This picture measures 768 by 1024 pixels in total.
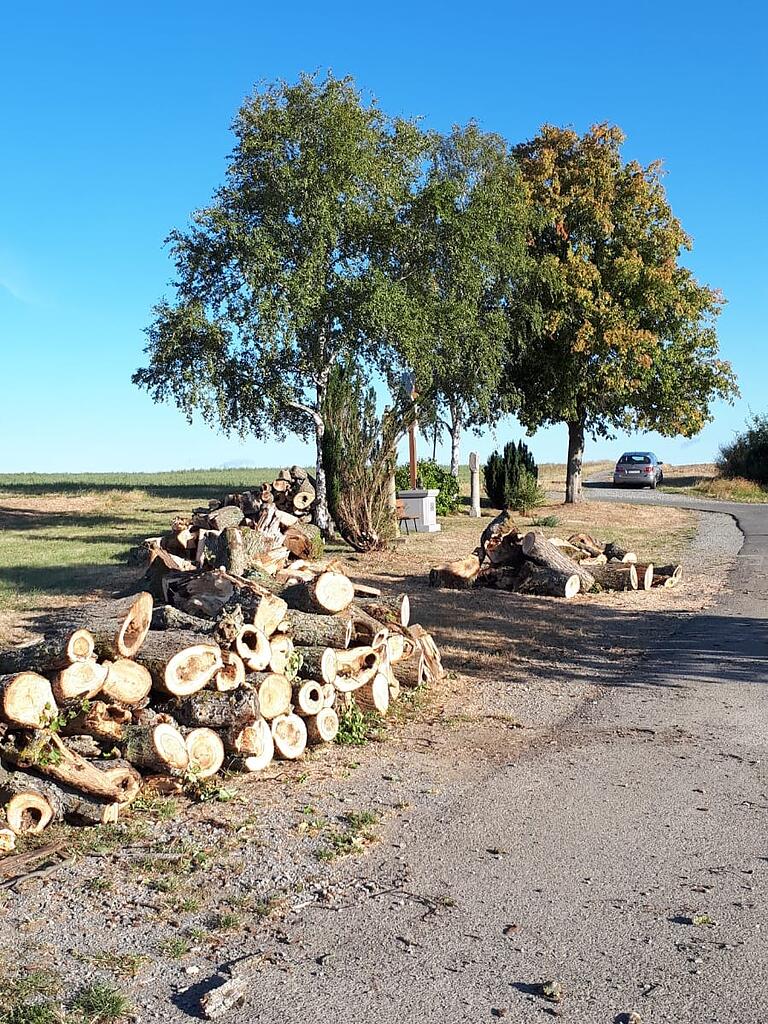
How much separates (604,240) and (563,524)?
11165 mm

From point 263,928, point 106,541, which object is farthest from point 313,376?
point 263,928

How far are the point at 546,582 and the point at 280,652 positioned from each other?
7973 millimetres

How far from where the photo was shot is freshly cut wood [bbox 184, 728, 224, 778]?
614 centimetres

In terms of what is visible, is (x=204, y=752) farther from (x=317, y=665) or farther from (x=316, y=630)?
(x=316, y=630)

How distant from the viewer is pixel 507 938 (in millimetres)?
4238

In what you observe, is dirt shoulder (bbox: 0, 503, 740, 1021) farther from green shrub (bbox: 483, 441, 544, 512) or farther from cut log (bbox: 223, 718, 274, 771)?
green shrub (bbox: 483, 441, 544, 512)

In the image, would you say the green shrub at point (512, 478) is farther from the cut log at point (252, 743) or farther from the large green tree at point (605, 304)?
the cut log at point (252, 743)

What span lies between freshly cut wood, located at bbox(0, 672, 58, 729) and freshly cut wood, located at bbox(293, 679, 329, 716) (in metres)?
1.76

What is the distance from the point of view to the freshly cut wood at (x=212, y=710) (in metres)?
6.30

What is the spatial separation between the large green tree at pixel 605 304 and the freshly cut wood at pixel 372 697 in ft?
78.8

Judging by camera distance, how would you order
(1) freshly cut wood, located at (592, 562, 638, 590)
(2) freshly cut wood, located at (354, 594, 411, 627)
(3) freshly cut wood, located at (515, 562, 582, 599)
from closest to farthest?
1. (2) freshly cut wood, located at (354, 594, 411, 627)
2. (3) freshly cut wood, located at (515, 562, 582, 599)
3. (1) freshly cut wood, located at (592, 562, 638, 590)

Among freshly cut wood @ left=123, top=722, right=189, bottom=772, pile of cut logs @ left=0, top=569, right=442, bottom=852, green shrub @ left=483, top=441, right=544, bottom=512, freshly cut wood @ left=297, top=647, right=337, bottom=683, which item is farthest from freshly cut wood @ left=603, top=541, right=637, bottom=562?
green shrub @ left=483, top=441, right=544, bottom=512

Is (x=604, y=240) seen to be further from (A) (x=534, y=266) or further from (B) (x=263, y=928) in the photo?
(B) (x=263, y=928)

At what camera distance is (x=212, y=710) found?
20.7 ft
